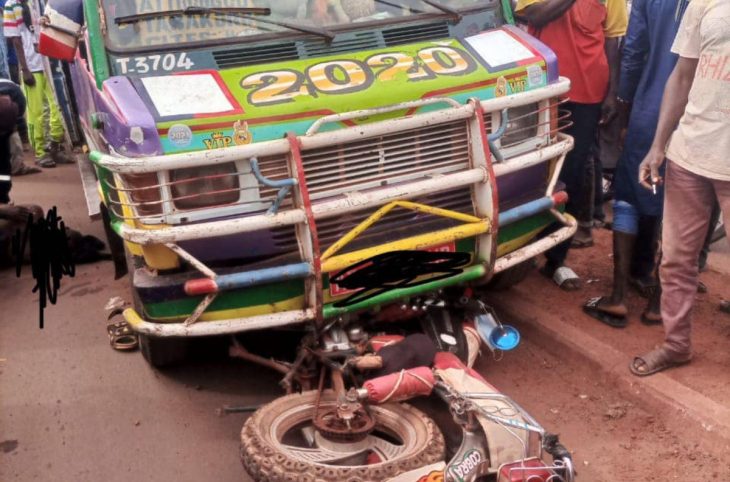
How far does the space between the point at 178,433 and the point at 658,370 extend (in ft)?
7.77

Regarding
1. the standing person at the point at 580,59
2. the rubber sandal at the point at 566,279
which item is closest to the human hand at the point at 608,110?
the standing person at the point at 580,59

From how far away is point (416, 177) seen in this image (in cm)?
369

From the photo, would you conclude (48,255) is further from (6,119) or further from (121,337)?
(6,119)

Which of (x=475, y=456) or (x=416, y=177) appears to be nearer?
(x=475, y=456)

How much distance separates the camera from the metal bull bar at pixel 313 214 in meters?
3.26

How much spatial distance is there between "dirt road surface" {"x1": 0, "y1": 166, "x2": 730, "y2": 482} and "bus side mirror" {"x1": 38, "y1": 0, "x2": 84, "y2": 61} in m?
1.70

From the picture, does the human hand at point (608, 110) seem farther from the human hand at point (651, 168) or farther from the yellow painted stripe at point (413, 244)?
the yellow painted stripe at point (413, 244)

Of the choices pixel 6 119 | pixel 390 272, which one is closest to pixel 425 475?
pixel 390 272

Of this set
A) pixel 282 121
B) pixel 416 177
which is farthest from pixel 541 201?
pixel 282 121

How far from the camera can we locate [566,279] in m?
4.92

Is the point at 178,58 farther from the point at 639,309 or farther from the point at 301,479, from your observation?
the point at 639,309

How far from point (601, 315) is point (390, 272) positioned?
1.58m

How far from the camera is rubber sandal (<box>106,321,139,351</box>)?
454 centimetres

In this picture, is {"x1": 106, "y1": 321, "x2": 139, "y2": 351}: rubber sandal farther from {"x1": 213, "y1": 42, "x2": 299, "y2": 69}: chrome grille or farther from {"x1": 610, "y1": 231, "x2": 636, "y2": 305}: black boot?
{"x1": 610, "y1": 231, "x2": 636, "y2": 305}: black boot
